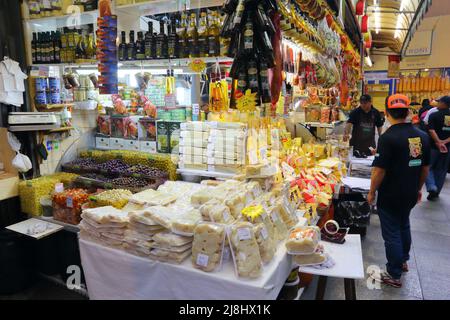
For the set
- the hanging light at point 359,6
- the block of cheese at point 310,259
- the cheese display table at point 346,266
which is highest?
the hanging light at point 359,6

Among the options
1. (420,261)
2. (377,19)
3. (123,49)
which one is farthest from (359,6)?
(123,49)

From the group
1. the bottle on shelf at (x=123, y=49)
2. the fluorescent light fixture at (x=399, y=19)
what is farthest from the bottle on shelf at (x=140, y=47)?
the fluorescent light fixture at (x=399, y=19)

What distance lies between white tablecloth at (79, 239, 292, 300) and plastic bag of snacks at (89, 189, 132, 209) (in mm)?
458

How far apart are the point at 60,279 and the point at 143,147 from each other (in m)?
1.64

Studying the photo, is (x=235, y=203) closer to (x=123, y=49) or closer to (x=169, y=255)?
(x=169, y=255)

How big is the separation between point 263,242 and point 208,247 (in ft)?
1.03

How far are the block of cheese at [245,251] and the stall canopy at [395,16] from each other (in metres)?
5.93

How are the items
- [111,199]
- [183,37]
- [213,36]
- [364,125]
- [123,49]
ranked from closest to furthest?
[111,199] → [213,36] → [183,37] → [123,49] → [364,125]

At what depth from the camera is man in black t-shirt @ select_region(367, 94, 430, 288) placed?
3238mm

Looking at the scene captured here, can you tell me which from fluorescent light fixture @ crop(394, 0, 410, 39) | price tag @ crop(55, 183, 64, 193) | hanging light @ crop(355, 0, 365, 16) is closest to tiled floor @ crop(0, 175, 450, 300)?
price tag @ crop(55, 183, 64, 193)

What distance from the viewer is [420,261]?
4.09 meters

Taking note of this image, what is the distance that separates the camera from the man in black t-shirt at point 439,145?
650 centimetres

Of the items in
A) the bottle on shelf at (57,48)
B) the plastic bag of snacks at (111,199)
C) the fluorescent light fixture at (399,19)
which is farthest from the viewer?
the fluorescent light fixture at (399,19)

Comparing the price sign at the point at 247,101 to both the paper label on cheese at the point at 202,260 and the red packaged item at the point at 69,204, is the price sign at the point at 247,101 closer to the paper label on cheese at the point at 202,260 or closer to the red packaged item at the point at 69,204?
the paper label on cheese at the point at 202,260
